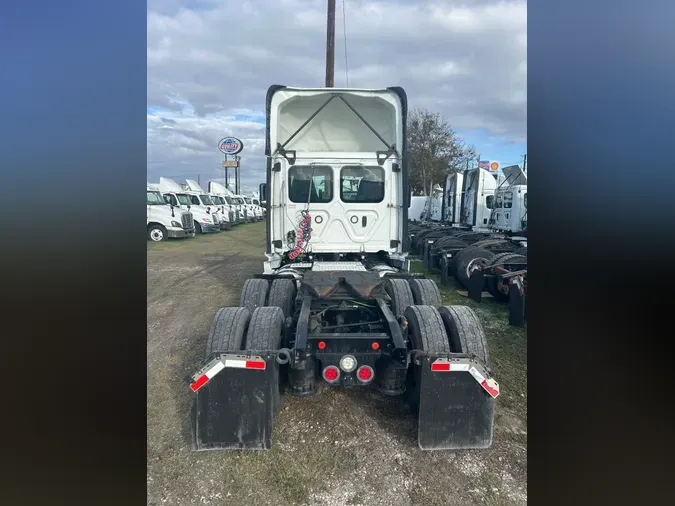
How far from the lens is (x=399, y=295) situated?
514 centimetres

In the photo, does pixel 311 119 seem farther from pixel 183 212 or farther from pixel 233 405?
pixel 183 212

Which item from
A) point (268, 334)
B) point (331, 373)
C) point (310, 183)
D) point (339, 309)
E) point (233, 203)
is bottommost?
point (331, 373)

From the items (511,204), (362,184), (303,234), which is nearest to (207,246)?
(511,204)

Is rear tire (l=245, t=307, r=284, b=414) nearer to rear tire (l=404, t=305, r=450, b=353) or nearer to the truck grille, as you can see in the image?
rear tire (l=404, t=305, r=450, b=353)

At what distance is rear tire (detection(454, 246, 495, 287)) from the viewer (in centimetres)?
867

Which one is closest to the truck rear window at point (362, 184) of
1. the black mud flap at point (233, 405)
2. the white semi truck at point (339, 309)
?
the white semi truck at point (339, 309)

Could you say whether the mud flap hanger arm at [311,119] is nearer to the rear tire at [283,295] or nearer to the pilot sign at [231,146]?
the rear tire at [283,295]

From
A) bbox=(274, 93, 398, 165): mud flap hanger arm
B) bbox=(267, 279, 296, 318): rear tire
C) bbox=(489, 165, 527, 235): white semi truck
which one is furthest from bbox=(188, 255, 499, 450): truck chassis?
bbox=(489, 165, 527, 235): white semi truck

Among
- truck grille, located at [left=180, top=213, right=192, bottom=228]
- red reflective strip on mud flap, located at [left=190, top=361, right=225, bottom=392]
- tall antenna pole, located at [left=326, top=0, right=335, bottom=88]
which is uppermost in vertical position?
tall antenna pole, located at [left=326, top=0, right=335, bottom=88]

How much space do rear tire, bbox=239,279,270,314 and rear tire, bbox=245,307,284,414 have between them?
1402 millimetres

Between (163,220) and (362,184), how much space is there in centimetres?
1438

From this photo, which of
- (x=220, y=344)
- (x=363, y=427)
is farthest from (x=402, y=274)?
(x=220, y=344)
